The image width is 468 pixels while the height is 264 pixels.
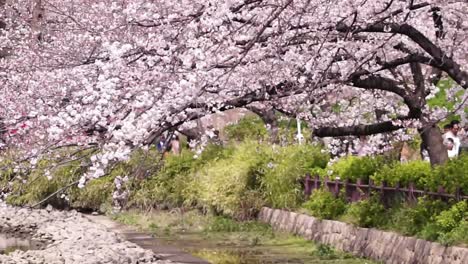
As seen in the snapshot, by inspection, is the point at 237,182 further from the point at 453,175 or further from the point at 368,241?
the point at 453,175

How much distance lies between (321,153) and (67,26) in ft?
25.7

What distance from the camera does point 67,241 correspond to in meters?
21.2

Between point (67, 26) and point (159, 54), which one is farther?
point (67, 26)

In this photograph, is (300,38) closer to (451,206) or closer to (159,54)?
(159,54)

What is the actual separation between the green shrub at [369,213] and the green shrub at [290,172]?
4.33m

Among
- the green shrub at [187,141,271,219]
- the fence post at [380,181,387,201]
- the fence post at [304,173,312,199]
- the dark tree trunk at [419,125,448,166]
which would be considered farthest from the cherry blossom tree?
the green shrub at [187,141,271,219]

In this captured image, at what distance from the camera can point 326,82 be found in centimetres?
1217

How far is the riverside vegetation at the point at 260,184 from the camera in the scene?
44.1 ft

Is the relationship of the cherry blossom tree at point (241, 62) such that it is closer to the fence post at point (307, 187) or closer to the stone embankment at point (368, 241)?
the stone embankment at point (368, 241)

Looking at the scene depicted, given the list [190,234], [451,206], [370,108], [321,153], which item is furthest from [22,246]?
[451,206]

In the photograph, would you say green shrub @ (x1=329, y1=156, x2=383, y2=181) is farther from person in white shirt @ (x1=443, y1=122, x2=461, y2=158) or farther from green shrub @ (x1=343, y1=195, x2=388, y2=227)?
person in white shirt @ (x1=443, y1=122, x2=461, y2=158)

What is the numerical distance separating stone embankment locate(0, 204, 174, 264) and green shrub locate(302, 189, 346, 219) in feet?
9.83

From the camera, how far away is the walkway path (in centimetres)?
1669

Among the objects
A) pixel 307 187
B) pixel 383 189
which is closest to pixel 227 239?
pixel 307 187
